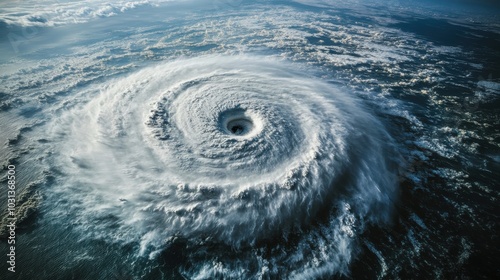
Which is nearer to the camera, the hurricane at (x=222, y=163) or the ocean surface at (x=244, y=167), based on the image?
the ocean surface at (x=244, y=167)

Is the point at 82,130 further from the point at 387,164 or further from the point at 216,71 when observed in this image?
the point at 387,164

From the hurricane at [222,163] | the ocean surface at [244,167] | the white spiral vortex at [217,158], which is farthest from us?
the white spiral vortex at [217,158]

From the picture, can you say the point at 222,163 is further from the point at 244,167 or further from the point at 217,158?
the point at 244,167

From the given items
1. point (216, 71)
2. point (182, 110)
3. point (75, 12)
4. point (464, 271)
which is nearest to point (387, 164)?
point (464, 271)

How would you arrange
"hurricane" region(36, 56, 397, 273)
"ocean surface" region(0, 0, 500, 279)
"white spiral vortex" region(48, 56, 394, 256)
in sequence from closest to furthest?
"ocean surface" region(0, 0, 500, 279)
"hurricane" region(36, 56, 397, 273)
"white spiral vortex" region(48, 56, 394, 256)

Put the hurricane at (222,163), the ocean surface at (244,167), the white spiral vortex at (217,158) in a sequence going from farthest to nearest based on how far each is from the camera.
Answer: the white spiral vortex at (217,158) < the hurricane at (222,163) < the ocean surface at (244,167)
